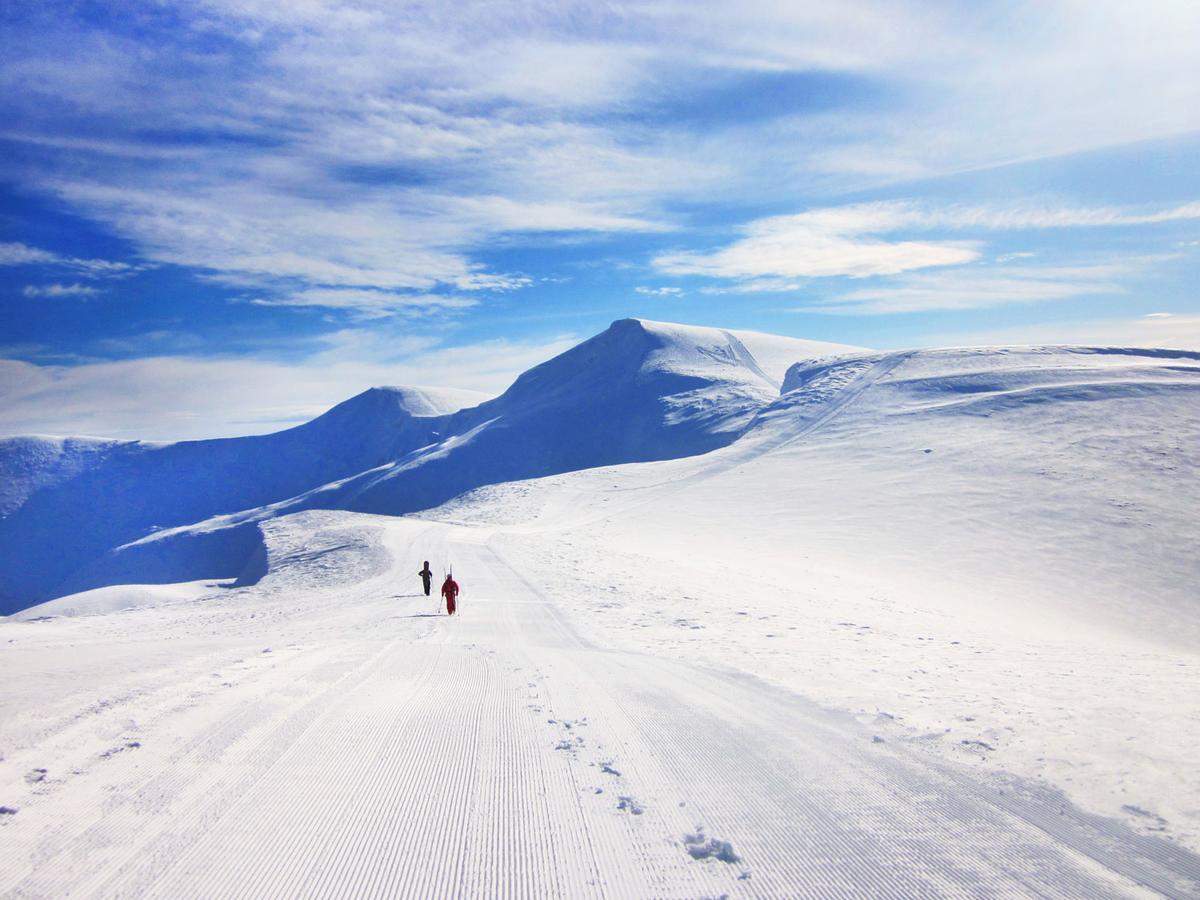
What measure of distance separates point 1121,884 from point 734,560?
25.4 m

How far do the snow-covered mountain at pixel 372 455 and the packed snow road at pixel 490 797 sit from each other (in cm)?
6859

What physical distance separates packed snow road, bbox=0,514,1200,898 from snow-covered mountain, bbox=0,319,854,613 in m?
68.6

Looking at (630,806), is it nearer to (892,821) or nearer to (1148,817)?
(892,821)

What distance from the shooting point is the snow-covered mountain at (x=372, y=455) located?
336ft

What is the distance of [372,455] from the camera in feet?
568

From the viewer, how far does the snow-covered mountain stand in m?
103

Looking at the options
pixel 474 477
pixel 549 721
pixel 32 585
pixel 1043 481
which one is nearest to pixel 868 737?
pixel 549 721

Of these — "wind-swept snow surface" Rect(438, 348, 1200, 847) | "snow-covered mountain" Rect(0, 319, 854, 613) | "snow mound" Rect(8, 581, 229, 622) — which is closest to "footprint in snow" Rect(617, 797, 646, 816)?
"wind-swept snow surface" Rect(438, 348, 1200, 847)

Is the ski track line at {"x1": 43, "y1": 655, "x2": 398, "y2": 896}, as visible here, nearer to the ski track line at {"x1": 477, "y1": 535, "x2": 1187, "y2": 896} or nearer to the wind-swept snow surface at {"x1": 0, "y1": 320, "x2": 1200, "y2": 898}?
the wind-swept snow surface at {"x1": 0, "y1": 320, "x2": 1200, "y2": 898}

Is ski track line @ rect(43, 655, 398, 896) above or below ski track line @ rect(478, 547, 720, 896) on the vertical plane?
above

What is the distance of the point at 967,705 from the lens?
8.14 metres

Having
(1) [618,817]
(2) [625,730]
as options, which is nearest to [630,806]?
(1) [618,817]

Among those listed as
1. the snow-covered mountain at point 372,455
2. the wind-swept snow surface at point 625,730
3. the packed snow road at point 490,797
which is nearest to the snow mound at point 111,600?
the wind-swept snow surface at point 625,730

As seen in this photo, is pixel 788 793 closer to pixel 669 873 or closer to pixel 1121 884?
pixel 669 873
